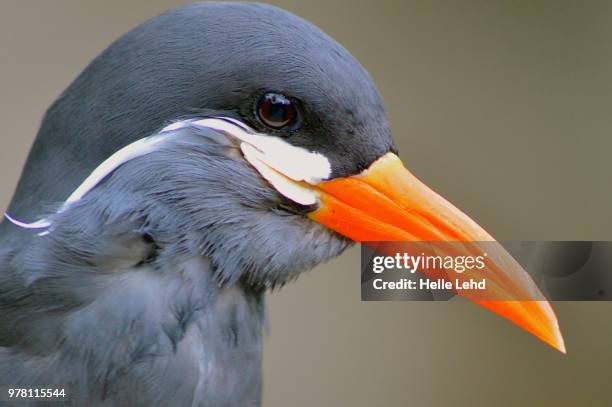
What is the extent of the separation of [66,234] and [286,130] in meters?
0.37

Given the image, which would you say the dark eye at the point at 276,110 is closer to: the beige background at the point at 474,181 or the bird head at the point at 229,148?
the bird head at the point at 229,148

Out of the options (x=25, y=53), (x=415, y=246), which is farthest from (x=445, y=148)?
(x=415, y=246)

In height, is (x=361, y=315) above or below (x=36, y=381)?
above

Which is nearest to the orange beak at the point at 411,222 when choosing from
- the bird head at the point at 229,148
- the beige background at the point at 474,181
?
the bird head at the point at 229,148

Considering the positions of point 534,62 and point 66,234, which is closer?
point 66,234

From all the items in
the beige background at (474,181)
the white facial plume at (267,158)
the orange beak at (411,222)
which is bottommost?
the orange beak at (411,222)

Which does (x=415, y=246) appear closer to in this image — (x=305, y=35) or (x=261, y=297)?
(x=261, y=297)

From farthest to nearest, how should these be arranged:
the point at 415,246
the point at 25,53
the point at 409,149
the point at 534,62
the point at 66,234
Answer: the point at 534,62
the point at 409,149
the point at 25,53
the point at 415,246
the point at 66,234

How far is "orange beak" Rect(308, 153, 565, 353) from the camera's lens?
62.8 inches

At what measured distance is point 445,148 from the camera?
3.73m

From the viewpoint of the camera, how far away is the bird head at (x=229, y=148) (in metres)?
1.49

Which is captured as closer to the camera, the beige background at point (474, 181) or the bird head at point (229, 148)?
the bird head at point (229, 148)

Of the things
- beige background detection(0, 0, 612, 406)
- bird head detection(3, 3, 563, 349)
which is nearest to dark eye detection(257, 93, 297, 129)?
bird head detection(3, 3, 563, 349)

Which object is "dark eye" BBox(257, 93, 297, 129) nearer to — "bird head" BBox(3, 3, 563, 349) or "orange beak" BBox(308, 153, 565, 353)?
"bird head" BBox(3, 3, 563, 349)
